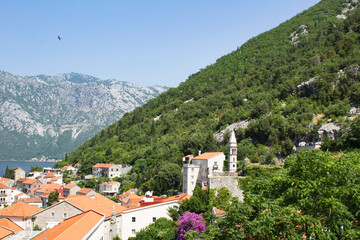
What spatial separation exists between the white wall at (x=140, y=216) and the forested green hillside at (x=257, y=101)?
66.5ft

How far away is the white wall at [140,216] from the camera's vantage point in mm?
33881

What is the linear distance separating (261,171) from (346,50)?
4835cm

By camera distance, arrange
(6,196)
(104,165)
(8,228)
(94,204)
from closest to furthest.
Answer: (8,228), (94,204), (6,196), (104,165)

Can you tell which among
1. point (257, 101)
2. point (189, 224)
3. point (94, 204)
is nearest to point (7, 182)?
point (94, 204)

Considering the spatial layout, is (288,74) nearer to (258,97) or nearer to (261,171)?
(258,97)

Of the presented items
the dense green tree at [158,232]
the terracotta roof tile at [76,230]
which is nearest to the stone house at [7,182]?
the dense green tree at [158,232]

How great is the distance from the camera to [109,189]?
76375 millimetres

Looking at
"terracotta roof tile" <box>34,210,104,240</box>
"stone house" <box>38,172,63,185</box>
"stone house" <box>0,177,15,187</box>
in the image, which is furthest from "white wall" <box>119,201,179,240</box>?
"stone house" <box>0,177,15,187</box>

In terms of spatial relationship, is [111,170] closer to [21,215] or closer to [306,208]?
[21,215]

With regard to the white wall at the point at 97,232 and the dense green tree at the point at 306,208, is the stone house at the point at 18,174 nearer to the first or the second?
the white wall at the point at 97,232

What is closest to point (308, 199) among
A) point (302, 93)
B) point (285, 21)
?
point (302, 93)

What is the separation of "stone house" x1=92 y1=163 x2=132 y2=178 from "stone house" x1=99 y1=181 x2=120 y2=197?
1233cm

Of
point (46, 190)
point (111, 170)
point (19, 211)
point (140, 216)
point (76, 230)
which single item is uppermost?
point (76, 230)

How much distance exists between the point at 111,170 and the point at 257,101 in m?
44.0
